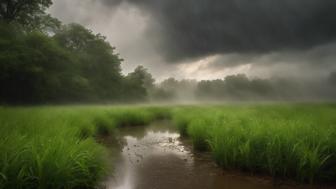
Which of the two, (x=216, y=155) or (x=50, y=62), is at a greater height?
(x=50, y=62)

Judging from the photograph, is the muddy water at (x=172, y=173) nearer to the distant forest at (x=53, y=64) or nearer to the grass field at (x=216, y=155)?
the grass field at (x=216, y=155)

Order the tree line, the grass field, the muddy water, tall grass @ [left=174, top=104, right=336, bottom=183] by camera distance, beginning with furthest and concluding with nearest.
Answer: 1. the tree line
2. the muddy water
3. tall grass @ [left=174, top=104, right=336, bottom=183]
4. the grass field

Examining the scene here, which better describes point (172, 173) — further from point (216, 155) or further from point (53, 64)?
point (53, 64)

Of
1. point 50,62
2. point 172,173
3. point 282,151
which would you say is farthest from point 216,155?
point 50,62

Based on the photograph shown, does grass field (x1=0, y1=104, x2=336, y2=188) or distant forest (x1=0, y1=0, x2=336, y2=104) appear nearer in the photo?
grass field (x1=0, y1=104, x2=336, y2=188)

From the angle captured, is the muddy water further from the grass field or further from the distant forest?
the distant forest

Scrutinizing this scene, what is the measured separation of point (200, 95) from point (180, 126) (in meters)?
92.1

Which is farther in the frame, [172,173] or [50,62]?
[50,62]

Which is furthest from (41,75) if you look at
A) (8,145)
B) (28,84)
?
(8,145)

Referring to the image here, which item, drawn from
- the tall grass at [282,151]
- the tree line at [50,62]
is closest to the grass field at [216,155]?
the tall grass at [282,151]

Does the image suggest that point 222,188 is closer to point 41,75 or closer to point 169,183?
point 169,183

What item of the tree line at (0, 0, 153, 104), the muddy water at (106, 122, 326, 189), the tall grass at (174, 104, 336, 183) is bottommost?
the muddy water at (106, 122, 326, 189)

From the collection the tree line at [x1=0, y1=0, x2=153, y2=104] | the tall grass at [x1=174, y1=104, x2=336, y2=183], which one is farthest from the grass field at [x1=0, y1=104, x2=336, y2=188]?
the tree line at [x1=0, y1=0, x2=153, y2=104]

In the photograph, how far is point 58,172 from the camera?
3059mm
